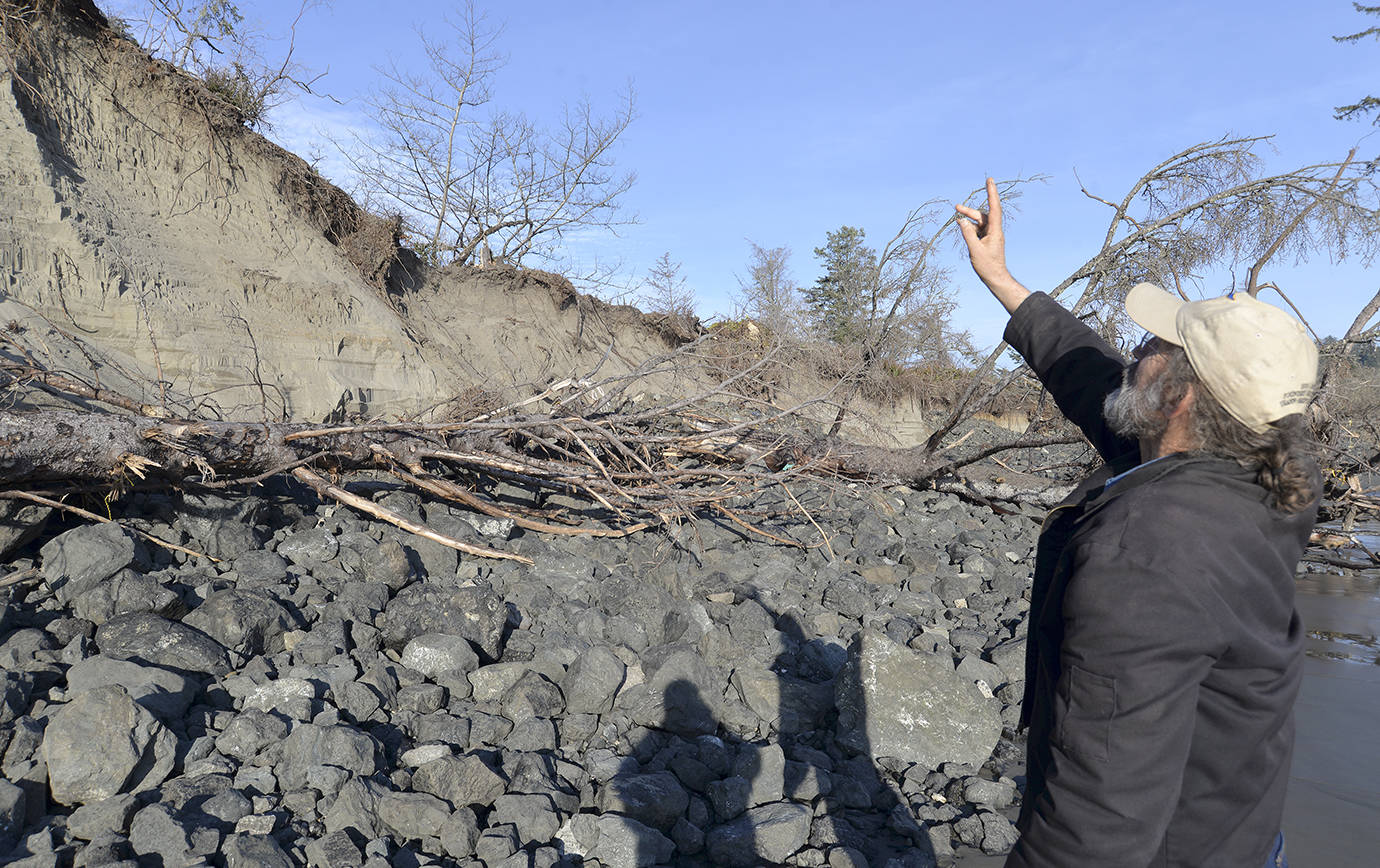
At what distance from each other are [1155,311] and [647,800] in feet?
7.32

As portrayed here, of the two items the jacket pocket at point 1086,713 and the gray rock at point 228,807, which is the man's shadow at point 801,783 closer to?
the gray rock at point 228,807

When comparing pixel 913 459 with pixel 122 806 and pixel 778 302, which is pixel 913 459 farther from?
pixel 122 806

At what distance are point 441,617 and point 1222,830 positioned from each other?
3087 millimetres

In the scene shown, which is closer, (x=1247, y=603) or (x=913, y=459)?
(x=1247, y=603)

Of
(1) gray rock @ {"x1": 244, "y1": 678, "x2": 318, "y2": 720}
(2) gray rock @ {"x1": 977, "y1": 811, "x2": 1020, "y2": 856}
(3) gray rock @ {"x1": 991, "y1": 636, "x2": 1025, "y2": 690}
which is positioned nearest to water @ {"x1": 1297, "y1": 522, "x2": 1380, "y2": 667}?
(3) gray rock @ {"x1": 991, "y1": 636, "x2": 1025, "y2": 690}

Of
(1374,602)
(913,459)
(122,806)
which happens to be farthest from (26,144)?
(1374,602)

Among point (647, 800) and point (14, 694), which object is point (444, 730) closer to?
point (647, 800)

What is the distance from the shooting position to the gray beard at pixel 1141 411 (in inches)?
58.5

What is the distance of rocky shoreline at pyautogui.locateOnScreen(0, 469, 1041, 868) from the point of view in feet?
8.05

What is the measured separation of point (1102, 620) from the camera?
4.17 ft

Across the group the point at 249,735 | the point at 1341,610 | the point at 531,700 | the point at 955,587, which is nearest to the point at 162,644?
the point at 249,735

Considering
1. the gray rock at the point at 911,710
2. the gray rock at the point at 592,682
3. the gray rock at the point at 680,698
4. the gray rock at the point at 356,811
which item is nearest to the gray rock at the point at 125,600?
the gray rock at the point at 356,811

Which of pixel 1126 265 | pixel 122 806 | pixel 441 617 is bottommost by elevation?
pixel 122 806

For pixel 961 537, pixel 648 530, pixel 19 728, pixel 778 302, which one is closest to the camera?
pixel 19 728
